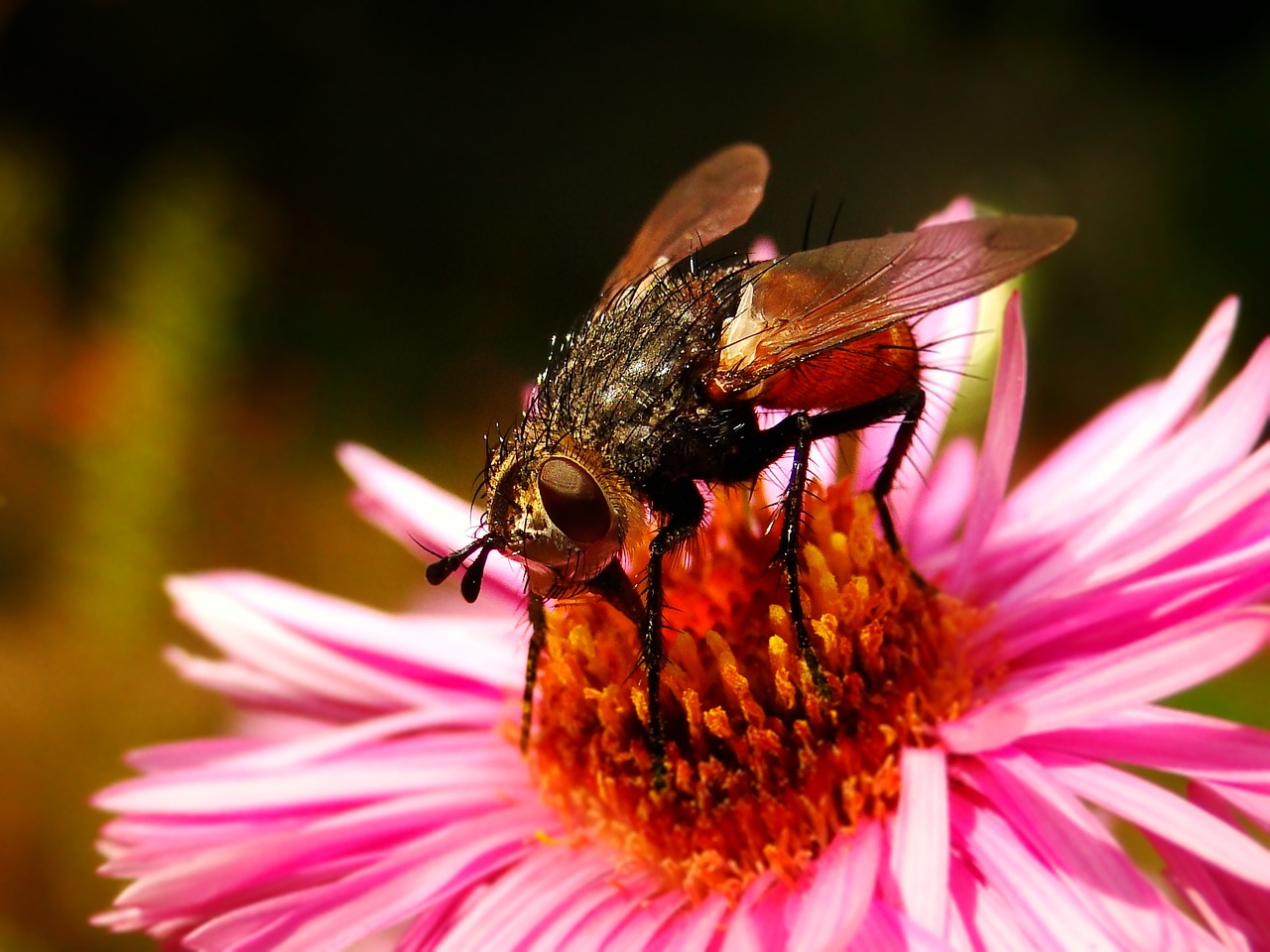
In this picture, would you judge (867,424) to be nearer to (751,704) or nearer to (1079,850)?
(751,704)

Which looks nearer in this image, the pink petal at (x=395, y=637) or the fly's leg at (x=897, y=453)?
the fly's leg at (x=897, y=453)

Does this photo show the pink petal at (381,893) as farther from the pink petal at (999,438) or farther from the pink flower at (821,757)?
the pink petal at (999,438)

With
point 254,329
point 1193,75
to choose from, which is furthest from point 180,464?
point 1193,75

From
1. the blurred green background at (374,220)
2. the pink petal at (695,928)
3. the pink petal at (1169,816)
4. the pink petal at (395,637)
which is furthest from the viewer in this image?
the blurred green background at (374,220)

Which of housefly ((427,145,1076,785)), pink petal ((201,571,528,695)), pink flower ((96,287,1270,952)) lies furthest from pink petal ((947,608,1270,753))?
pink petal ((201,571,528,695))

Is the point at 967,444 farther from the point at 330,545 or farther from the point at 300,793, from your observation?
the point at 330,545

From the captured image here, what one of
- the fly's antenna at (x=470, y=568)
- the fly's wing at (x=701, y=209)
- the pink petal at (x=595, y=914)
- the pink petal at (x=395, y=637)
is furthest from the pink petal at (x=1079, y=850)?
the fly's wing at (x=701, y=209)

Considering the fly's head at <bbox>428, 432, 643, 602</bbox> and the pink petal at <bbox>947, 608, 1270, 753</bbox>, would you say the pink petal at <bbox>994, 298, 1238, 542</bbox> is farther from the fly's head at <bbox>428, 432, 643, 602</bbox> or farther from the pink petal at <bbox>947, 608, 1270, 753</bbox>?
the fly's head at <bbox>428, 432, 643, 602</bbox>

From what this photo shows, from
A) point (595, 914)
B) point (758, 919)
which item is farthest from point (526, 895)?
point (758, 919)
